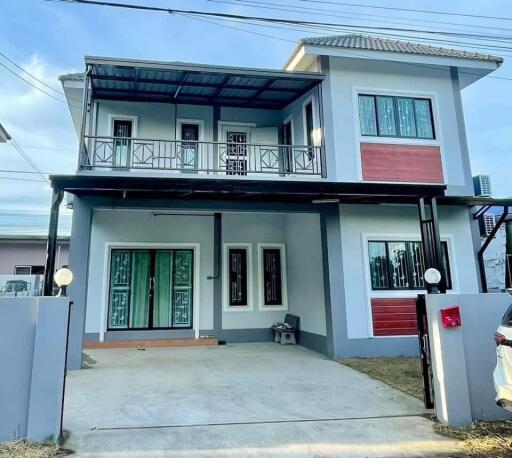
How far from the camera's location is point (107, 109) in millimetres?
9508

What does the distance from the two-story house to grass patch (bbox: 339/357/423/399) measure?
38cm

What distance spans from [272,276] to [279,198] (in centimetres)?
310

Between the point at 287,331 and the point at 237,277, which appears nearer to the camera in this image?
the point at 287,331

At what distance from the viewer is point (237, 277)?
390 inches

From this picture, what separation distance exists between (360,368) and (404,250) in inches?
116

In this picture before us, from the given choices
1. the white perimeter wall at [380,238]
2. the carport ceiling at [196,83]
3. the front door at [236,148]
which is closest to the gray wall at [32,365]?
the carport ceiling at [196,83]

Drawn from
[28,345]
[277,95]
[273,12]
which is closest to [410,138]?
[277,95]

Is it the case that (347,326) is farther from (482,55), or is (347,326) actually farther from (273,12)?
(482,55)

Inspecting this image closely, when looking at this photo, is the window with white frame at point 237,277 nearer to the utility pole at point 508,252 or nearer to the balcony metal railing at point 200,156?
the balcony metal railing at point 200,156

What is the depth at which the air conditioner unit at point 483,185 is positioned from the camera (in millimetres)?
9266

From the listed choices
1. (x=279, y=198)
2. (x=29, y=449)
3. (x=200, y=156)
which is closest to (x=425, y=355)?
(x=279, y=198)

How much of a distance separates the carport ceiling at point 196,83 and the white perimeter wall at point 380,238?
317 cm

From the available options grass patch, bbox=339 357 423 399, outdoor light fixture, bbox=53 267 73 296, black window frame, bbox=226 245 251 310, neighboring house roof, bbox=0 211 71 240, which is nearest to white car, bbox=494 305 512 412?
grass patch, bbox=339 357 423 399

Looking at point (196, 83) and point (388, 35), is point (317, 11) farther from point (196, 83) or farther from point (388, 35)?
point (196, 83)
